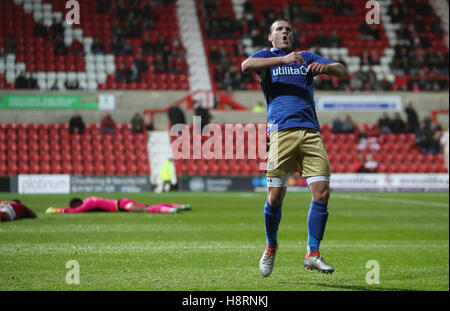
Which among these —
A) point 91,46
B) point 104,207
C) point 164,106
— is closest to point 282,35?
point 104,207

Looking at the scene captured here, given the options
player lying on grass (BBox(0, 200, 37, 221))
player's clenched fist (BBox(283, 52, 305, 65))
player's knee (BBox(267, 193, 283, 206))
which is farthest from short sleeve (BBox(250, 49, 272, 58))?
player lying on grass (BBox(0, 200, 37, 221))

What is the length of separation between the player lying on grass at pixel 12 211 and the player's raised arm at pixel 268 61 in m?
6.83

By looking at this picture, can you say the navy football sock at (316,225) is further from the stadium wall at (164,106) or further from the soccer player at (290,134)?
the stadium wall at (164,106)

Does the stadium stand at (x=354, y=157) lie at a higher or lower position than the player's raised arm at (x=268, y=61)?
lower

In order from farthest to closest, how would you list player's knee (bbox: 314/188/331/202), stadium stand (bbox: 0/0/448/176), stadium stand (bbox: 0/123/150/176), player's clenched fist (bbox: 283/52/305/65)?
stadium stand (bbox: 0/0/448/176)
stadium stand (bbox: 0/123/150/176)
player's knee (bbox: 314/188/331/202)
player's clenched fist (bbox: 283/52/305/65)

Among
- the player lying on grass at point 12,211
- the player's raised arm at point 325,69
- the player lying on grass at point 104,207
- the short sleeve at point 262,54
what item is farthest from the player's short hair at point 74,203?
the player's raised arm at point 325,69

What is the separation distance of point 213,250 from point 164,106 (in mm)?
17393

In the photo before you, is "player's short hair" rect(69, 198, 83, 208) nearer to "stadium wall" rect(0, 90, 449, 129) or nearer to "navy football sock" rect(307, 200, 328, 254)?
"navy football sock" rect(307, 200, 328, 254)

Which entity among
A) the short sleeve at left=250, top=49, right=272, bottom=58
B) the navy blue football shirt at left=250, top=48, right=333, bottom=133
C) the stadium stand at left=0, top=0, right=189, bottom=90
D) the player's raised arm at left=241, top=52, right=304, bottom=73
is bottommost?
the navy blue football shirt at left=250, top=48, right=333, bottom=133

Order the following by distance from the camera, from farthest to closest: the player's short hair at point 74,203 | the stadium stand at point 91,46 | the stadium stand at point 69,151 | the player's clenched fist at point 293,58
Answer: the stadium stand at point 91,46
the stadium stand at point 69,151
the player's short hair at point 74,203
the player's clenched fist at point 293,58

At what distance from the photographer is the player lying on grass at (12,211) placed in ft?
35.2

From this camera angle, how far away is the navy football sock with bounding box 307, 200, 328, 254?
17.4 feet

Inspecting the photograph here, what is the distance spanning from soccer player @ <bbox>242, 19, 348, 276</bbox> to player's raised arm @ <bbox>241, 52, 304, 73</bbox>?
0.08ft
